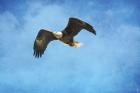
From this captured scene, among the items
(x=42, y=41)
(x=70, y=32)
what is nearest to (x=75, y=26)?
(x=70, y=32)

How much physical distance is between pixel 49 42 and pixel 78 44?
1.42 meters

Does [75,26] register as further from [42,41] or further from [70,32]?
[42,41]

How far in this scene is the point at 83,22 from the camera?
15602 millimetres

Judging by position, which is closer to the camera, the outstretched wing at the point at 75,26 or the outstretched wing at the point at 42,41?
the outstretched wing at the point at 75,26

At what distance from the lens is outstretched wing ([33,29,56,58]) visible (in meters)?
16.6

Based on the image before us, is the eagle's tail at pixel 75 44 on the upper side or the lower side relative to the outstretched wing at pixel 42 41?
lower

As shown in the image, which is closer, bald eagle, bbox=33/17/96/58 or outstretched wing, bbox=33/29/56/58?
bald eagle, bbox=33/17/96/58

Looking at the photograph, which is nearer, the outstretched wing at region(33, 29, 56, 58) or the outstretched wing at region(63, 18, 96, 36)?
the outstretched wing at region(63, 18, 96, 36)

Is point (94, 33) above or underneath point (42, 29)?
underneath

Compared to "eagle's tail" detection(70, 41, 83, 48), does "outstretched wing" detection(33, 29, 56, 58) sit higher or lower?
higher

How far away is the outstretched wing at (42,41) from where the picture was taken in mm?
16594

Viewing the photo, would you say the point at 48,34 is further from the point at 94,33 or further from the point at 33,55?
the point at 94,33

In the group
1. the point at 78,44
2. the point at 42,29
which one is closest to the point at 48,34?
the point at 42,29

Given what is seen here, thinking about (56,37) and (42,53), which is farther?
(42,53)
